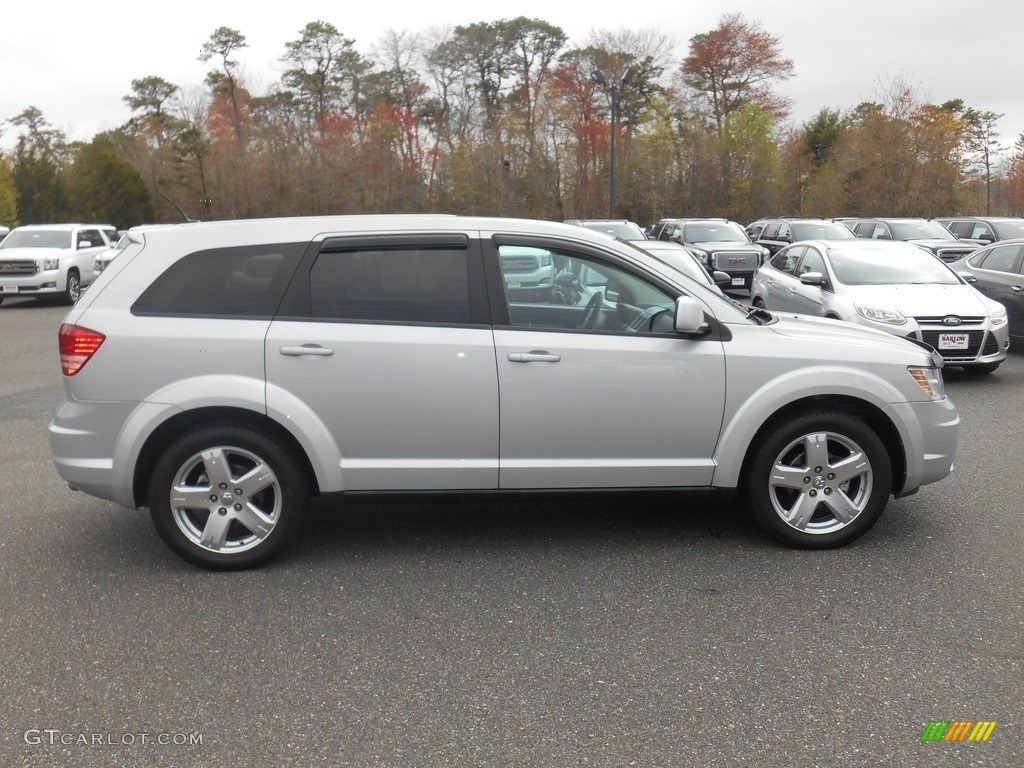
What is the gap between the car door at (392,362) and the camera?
4.68 meters

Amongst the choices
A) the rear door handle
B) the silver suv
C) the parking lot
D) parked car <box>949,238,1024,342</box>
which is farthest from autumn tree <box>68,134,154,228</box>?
the rear door handle

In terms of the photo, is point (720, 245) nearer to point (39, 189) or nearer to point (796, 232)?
point (796, 232)

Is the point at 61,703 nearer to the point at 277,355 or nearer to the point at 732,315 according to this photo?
the point at 277,355

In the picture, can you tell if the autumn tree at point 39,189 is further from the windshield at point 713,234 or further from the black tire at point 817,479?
the black tire at point 817,479

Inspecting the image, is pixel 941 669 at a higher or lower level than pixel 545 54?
lower

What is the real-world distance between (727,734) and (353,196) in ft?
168

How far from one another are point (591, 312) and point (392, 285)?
40.7 inches

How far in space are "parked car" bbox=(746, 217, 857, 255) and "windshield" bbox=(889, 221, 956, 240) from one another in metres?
1.18

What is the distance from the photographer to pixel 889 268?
1133cm

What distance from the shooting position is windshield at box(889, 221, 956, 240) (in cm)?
2419

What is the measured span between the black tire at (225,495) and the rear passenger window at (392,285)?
30.1 inches

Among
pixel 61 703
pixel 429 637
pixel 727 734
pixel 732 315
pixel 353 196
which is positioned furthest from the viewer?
pixel 353 196

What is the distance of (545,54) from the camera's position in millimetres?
59719

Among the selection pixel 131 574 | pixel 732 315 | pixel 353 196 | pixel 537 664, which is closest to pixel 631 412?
pixel 732 315
